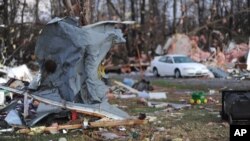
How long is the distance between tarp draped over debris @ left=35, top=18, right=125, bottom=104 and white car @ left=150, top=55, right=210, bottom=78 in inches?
897

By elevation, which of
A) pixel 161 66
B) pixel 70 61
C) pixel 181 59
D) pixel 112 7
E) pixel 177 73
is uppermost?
pixel 112 7

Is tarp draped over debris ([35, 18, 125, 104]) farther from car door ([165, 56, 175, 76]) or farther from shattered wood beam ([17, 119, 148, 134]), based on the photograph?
car door ([165, 56, 175, 76])

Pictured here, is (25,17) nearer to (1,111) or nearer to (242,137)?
(1,111)

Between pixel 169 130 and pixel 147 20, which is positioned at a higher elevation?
pixel 147 20

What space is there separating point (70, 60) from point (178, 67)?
2423 centimetres

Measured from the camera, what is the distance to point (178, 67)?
3538cm

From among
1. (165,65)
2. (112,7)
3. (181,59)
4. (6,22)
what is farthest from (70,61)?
(112,7)

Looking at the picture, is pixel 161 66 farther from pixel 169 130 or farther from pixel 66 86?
pixel 169 130

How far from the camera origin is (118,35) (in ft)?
42.0

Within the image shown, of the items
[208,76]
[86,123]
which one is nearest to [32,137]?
[86,123]

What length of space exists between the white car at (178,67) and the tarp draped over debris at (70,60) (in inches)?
897

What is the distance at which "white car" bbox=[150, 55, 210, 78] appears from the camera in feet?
113

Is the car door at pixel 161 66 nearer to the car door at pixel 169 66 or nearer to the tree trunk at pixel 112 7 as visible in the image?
the car door at pixel 169 66

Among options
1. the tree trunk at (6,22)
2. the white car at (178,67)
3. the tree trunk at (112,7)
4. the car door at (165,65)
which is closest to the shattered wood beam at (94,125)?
the white car at (178,67)
